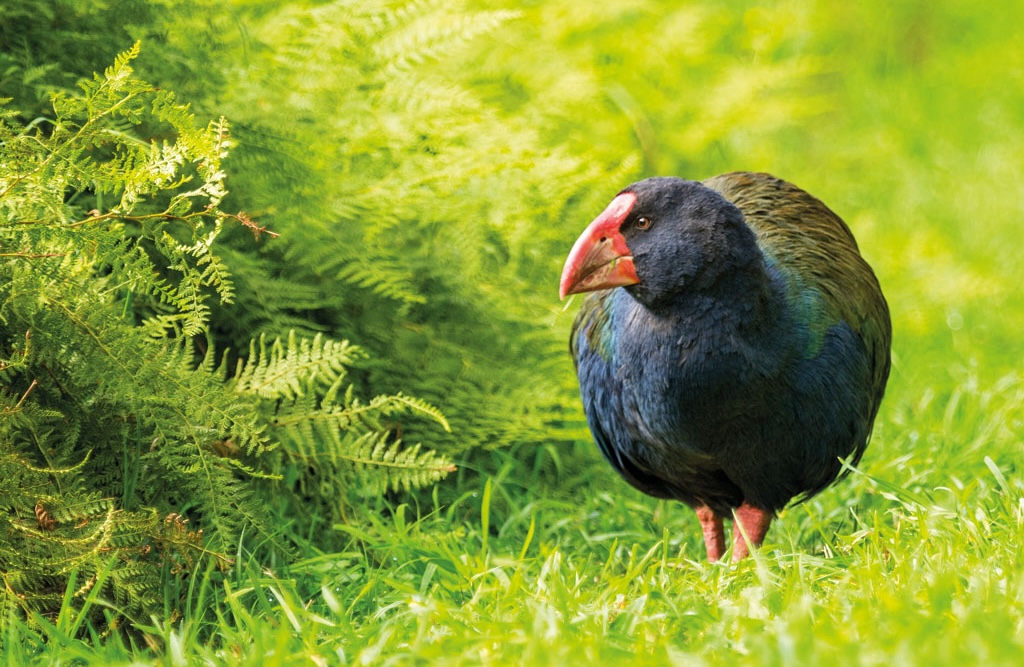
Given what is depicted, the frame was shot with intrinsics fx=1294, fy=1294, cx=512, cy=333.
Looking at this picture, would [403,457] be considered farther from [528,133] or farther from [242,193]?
[528,133]

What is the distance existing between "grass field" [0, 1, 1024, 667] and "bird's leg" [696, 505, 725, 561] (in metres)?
0.10

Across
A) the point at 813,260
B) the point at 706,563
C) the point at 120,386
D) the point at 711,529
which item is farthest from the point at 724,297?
the point at 120,386

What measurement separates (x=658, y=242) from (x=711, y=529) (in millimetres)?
900

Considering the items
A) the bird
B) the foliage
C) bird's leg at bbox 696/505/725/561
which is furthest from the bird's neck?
the foliage

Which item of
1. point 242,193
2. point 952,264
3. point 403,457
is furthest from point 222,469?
point 952,264

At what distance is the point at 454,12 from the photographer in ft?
12.9

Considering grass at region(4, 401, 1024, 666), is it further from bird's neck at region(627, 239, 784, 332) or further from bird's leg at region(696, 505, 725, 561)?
bird's neck at region(627, 239, 784, 332)

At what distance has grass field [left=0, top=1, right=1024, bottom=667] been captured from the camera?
218 centimetres

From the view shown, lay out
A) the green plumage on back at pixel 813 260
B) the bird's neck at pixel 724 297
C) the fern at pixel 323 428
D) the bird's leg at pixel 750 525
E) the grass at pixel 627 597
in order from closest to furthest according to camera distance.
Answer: the grass at pixel 627 597, the bird's neck at pixel 724 297, the green plumage on back at pixel 813 260, the bird's leg at pixel 750 525, the fern at pixel 323 428

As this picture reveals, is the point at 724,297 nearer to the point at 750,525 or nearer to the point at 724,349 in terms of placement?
the point at 724,349

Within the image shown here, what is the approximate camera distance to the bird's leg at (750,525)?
3.10 m

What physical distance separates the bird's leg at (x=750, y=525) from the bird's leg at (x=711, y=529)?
0.34 feet

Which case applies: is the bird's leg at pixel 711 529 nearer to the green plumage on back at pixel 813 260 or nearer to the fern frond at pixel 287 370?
the green plumage on back at pixel 813 260

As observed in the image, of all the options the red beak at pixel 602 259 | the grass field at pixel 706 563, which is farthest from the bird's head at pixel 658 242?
the grass field at pixel 706 563
